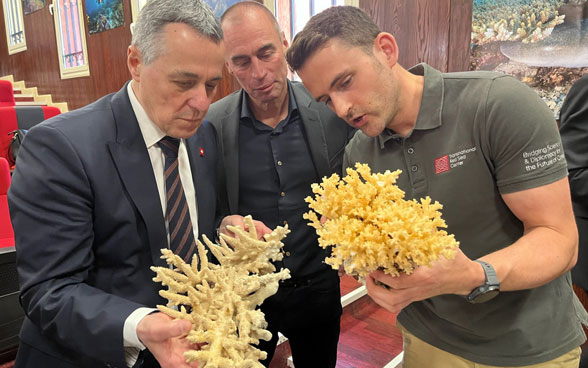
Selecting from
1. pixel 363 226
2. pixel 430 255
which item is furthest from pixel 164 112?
pixel 430 255

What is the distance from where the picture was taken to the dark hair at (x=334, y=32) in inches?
44.5

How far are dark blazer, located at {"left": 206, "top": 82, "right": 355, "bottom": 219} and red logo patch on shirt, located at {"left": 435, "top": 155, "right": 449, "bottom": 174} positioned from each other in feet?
2.02

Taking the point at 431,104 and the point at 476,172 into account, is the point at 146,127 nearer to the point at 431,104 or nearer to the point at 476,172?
the point at 431,104

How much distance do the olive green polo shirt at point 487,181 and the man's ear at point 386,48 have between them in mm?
121

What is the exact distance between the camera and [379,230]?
2.40 ft

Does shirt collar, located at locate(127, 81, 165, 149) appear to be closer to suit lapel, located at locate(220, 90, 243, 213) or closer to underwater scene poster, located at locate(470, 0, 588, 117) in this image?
suit lapel, located at locate(220, 90, 243, 213)

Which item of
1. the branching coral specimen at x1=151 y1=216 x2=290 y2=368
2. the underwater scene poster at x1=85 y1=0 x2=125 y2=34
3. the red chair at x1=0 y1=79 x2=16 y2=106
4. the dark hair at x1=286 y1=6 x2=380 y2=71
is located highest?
the underwater scene poster at x1=85 y1=0 x2=125 y2=34

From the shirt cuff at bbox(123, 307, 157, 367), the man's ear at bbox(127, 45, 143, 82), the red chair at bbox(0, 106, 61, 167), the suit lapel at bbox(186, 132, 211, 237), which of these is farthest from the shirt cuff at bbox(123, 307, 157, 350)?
the red chair at bbox(0, 106, 61, 167)

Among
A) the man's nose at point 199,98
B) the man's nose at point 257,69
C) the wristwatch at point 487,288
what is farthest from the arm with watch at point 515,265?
the man's nose at point 257,69

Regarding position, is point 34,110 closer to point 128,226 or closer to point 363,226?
point 128,226

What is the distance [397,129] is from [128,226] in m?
0.83

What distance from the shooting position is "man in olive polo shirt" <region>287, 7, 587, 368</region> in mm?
992

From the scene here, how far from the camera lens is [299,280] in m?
1.71

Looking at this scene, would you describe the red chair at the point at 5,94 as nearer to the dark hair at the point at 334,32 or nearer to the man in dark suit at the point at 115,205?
the man in dark suit at the point at 115,205
